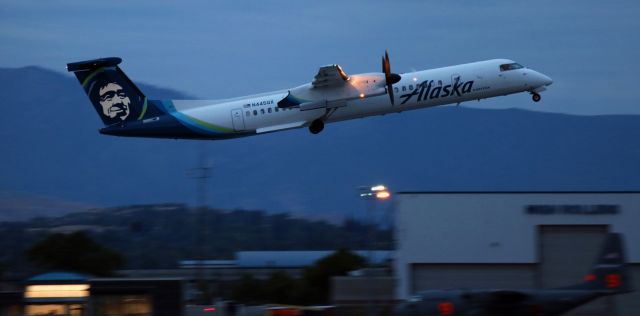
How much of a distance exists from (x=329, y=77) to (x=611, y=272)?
17.8 metres

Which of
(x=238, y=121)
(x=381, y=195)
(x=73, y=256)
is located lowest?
(x=381, y=195)

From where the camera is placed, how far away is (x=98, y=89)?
151 feet

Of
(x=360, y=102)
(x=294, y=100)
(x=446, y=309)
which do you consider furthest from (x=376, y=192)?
(x=446, y=309)

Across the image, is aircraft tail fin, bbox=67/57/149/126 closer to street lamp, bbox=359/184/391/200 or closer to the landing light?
street lamp, bbox=359/184/391/200

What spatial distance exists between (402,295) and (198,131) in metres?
11.9

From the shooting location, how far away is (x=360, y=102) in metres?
44.3

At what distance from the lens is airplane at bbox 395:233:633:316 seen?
28.9 m

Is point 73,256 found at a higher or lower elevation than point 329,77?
lower

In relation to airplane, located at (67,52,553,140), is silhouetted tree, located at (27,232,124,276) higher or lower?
lower

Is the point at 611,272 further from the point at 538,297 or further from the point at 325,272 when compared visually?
the point at 325,272

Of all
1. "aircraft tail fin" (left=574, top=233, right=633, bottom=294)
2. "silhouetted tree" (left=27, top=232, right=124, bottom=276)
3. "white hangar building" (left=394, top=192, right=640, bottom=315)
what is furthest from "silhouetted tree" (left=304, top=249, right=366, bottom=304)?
"aircraft tail fin" (left=574, top=233, right=633, bottom=294)

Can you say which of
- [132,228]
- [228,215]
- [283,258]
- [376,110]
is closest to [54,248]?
[283,258]

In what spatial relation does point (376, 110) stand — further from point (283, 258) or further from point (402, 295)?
point (283, 258)

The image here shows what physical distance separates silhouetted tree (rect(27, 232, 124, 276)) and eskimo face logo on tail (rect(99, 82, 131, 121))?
35887mm
